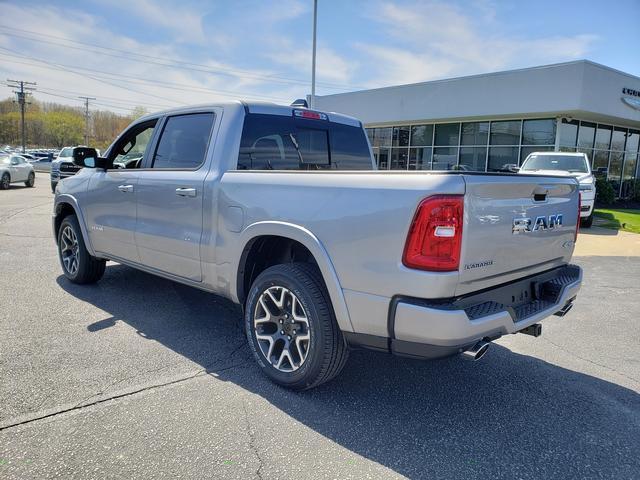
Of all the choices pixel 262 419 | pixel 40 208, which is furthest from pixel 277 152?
pixel 40 208

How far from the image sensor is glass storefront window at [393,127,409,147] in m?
25.6

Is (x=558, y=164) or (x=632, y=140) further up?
(x=632, y=140)

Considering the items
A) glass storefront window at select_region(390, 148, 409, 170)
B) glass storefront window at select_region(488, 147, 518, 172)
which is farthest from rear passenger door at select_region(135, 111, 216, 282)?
glass storefront window at select_region(390, 148, 409, 170)

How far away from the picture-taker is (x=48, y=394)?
304 centimetres

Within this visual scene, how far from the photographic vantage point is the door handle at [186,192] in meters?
3.76

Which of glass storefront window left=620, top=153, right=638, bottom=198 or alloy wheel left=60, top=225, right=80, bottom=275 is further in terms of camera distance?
glass storefront window left=620, top=153, right=638, bottom=198

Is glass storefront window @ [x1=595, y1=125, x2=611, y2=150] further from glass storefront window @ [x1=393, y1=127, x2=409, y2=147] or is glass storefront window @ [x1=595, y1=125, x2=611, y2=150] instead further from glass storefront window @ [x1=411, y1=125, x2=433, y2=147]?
glass storefront window @ [x1=393, y1=127, x2=409, y2=147]

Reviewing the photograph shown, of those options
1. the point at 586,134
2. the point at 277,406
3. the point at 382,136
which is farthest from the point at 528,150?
the point at 277,406

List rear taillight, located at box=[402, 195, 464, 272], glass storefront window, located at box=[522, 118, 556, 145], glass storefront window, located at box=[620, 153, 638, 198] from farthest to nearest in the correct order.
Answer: glass storefront window, located at box=[620, 153, 638, 198]
glass storefront window, located at box=[522, 118, 556, 145]
rear taillight, located at box=[402, 195, 464, 272]

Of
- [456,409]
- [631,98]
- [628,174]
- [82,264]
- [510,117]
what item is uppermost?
[631,98]

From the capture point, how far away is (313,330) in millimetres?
2953

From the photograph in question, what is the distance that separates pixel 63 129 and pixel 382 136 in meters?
99.9

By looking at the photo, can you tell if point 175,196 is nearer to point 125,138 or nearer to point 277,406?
point 125,138

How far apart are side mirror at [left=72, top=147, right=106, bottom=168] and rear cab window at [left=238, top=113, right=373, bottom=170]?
211cm
